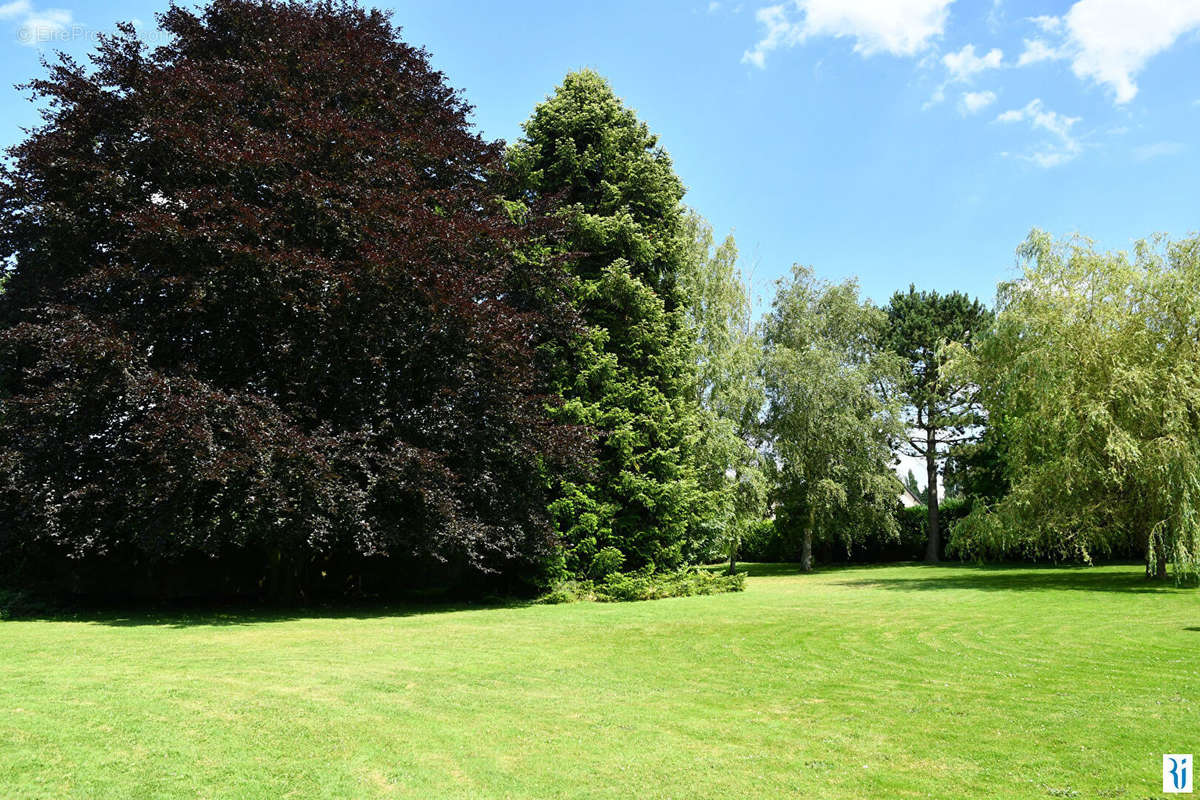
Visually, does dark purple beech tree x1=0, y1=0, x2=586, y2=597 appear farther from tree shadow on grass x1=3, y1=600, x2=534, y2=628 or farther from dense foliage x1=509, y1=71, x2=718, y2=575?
dense foliage x1=509, y1=71, x2=718, y2=575

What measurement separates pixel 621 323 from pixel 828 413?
15444mm

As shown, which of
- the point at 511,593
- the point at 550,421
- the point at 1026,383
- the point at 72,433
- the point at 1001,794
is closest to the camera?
the point at 1001,794

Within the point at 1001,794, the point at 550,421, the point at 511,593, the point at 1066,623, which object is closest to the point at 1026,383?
the point at 1066,623

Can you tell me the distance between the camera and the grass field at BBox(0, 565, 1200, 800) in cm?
519

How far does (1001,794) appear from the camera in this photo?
4.94 m

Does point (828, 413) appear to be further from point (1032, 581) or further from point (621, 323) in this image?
point (621, 323)

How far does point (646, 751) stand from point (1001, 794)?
2.41m

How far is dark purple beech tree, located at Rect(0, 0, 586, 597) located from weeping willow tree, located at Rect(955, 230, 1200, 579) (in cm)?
1355

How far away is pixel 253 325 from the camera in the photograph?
16.3 m

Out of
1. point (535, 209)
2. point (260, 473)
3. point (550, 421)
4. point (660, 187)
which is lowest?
point (260, 473)

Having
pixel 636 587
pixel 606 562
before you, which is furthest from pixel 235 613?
Result: pixel 636 587

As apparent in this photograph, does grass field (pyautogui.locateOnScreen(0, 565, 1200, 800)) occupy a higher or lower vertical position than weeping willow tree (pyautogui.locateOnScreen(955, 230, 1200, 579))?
lower

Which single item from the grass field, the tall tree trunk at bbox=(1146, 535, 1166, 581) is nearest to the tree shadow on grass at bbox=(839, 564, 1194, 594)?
the tall tree trunk at bbox=(1146, 535, 1166, 581)

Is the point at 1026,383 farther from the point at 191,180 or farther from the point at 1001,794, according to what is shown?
the point at 191,180
